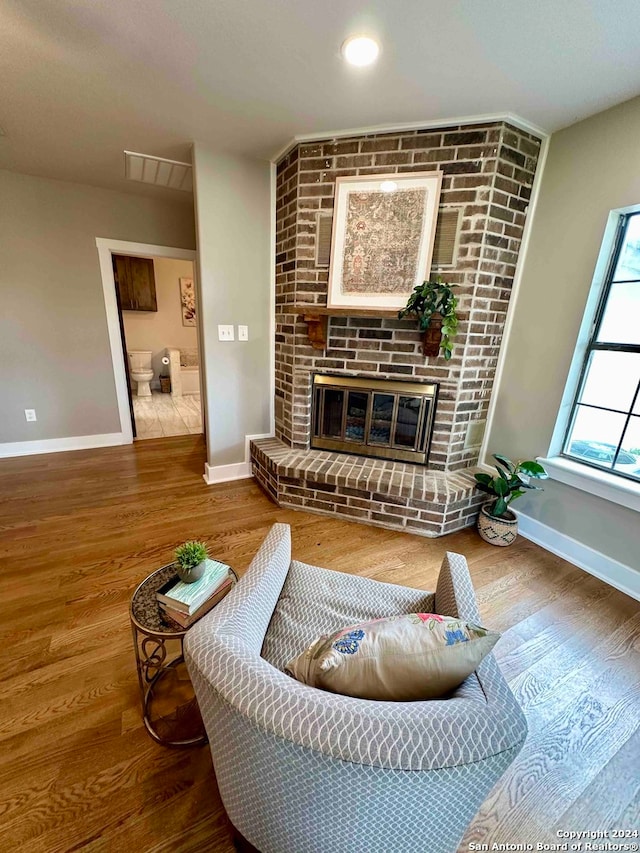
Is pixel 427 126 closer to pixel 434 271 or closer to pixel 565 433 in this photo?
pixel 434 271

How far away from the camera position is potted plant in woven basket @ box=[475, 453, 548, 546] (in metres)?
2.17

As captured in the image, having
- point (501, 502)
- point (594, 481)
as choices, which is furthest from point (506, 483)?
point (594, 481)

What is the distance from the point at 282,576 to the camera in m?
1.22

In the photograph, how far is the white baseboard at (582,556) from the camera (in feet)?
6.16

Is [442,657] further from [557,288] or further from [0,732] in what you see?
[557,288]

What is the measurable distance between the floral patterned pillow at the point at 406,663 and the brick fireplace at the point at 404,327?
5.18 ft

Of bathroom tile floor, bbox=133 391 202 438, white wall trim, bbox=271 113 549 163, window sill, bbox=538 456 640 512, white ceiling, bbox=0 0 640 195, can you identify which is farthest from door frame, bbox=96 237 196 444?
window sill, bbox=538 456 640 512

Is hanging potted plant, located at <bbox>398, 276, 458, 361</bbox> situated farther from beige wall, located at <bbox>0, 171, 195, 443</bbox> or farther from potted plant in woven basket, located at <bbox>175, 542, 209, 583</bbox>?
beige wall, located at <bbox>0, 171, 195, 443</bbox>

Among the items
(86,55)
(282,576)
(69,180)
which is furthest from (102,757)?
(69,180)

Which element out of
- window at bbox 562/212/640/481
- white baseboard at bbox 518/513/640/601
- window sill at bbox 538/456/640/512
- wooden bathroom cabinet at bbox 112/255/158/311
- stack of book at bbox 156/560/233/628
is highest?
wooden bathroom cabinet at bbox 112/255/158/311

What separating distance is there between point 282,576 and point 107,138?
286 centimetres

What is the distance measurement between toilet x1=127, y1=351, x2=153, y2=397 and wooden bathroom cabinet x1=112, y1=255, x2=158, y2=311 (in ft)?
2.33

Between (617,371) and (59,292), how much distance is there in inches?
168

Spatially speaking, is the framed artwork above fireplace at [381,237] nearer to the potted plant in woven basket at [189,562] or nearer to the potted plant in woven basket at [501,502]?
the potted plant in woven basket at [501,502]
